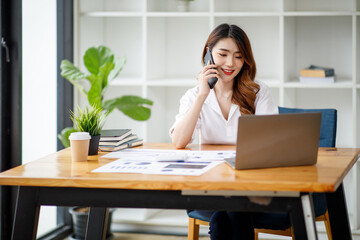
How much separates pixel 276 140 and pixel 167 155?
1.45 feet

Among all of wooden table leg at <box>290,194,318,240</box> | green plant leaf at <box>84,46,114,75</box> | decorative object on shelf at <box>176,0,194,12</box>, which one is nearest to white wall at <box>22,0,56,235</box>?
green plant leaf at <box>84,46,114,75</box>

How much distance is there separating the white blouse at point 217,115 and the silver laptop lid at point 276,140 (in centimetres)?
85

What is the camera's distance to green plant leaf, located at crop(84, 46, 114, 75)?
11.7ft

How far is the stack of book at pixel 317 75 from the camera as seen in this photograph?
12.0ft

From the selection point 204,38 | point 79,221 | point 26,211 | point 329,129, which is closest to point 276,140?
point 26,211

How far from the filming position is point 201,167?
74.0 inches

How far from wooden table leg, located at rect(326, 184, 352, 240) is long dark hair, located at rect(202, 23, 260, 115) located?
669 millimetres

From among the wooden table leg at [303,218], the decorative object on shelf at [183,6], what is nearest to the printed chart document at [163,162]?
the wooden table leg at [303,218]

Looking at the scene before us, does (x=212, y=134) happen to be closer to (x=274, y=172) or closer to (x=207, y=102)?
(x=207, y=102)

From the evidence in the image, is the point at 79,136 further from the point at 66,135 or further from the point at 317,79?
the point at 317,79

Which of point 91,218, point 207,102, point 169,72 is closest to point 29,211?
point 91,218

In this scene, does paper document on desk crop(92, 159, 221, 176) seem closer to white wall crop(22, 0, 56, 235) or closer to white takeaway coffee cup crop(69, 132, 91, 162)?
white takeaway coffee cup crop(69, 132, 91, 162)

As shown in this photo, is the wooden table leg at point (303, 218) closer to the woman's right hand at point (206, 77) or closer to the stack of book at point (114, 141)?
the stack of book at point (114, 141)

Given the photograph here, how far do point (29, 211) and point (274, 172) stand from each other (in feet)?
2.65
